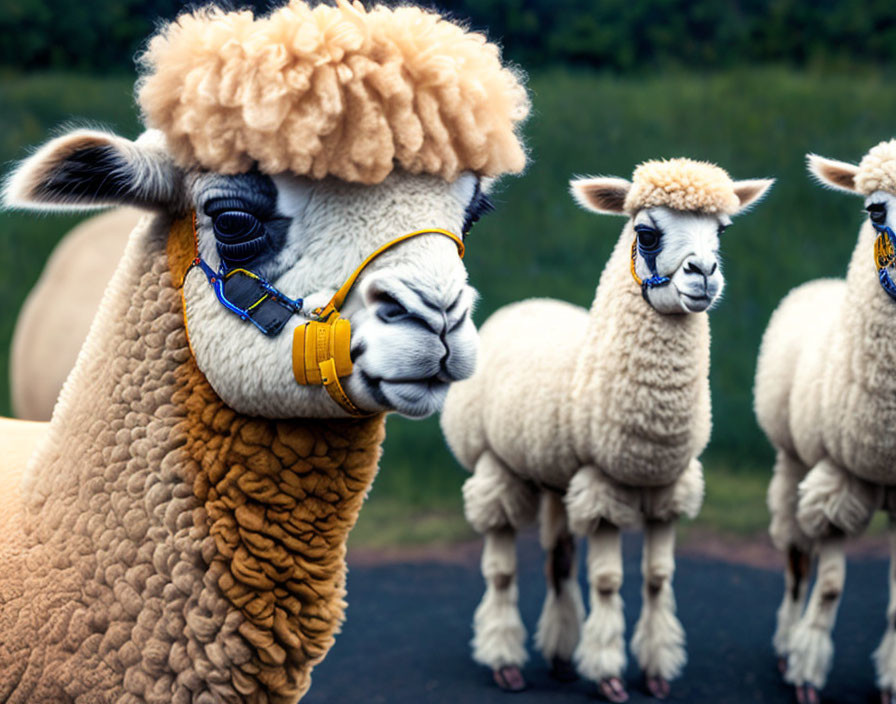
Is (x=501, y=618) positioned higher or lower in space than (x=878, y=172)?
lower

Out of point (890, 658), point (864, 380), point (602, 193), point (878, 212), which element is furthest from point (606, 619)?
point (878, 212)

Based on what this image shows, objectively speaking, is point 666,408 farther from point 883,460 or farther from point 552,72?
point 552,72

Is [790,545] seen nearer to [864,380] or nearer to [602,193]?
[864,380]

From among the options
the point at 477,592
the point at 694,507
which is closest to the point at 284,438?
the point at 694,507

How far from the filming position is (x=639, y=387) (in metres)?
3.97

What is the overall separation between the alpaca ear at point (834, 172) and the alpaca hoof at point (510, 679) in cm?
252

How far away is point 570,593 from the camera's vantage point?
4.89 meters

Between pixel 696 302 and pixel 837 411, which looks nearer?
pixel 696 302

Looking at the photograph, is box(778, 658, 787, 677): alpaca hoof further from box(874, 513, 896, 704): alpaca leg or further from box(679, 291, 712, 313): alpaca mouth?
box(679, 291, 712, 313): alpaca mouth

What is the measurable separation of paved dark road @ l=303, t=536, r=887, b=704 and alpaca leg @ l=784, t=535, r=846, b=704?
0.16 meters

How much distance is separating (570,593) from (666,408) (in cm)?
135

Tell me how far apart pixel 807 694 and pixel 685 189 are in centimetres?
221

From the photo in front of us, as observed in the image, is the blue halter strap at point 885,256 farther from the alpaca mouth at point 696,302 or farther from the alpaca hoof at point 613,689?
the alpaca hoof at point 613,689

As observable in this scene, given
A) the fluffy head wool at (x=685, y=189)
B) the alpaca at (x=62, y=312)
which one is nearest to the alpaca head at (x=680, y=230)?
the fluffy head wool at (x=685, y=189)
